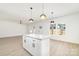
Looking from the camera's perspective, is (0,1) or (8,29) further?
(8,29)

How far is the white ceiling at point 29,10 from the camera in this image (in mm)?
2365

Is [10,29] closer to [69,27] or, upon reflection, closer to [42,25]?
[42,25]

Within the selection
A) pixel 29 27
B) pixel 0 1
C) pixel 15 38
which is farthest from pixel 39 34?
pixel 0 1

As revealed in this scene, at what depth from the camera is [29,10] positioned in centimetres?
248

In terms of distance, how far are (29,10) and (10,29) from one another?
2.19 feet

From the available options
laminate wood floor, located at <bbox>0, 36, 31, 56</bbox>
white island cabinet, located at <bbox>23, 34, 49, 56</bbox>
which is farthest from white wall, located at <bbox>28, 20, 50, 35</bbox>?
laminate wood floor, located at <bbox>0, 36, 31, 56</bbox>

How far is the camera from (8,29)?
8.29 ft

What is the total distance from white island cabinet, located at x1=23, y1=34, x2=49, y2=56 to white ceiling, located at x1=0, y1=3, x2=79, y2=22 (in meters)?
0.47

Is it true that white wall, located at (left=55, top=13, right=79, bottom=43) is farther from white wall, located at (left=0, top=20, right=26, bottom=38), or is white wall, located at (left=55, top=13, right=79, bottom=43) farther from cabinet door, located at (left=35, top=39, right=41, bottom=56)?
white wall, located at (left=0, top=20, right=26, bottom=38)

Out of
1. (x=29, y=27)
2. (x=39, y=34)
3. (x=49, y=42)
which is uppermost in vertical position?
(x=29, y=27)

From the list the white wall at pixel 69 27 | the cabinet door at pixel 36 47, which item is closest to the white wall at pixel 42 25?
the white wall at pixel 69 27

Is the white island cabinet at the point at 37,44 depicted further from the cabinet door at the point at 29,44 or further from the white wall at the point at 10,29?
the white wall at the point at 10,29

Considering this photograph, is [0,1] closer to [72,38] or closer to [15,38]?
[15,38]

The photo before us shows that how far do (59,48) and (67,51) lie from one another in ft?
0.68
